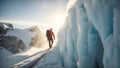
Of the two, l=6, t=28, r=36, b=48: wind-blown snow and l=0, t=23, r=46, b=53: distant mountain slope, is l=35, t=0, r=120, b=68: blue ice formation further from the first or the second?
l=6, t=28, r=36, b=48: wind-blown snow

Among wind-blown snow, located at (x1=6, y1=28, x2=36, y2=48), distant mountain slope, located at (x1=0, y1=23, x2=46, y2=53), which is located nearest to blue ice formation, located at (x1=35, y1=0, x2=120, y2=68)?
distant mountain slope, located at (x1=0, y1=23, x2=46, y2=53)

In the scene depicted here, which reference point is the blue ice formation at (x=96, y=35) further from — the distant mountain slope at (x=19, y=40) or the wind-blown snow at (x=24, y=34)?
the wind-blown snow at (x=24, y=34)

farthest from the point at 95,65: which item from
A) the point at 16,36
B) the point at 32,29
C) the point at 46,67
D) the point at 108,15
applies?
the point at 32,29

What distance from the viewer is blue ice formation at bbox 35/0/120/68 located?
4.99 meters

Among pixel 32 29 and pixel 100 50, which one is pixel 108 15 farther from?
pixel 32 29

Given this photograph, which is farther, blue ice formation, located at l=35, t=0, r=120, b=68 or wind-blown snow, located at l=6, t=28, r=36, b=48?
wind-blown snow, located at l=6, t=28, r=36, b=48

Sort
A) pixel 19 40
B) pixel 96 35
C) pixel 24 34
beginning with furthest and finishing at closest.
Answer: pixel 24 34, pixel 19 40, pixel 96 35

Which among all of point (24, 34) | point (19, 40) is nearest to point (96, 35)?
point (19, 40)

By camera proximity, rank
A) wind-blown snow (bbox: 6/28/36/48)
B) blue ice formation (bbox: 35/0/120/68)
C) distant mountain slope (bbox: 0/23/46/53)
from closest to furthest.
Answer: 1. blue ice formation (bbox: 35/0/120/68)
2. distant mountain slope (bbox: 0/23/46/53)
3. wind-blown snow (bbox: 6/28/36/48)

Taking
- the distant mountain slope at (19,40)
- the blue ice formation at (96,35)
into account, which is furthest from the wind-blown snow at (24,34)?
the blue ice formation at (96,35)

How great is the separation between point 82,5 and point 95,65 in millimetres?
3188

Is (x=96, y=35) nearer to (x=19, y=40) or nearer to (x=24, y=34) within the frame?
(x=19, y=40)

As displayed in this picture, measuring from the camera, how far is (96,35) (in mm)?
7508

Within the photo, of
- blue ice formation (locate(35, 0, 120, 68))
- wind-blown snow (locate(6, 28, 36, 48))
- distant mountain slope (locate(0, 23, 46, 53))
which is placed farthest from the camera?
wind-blown snow (locate(6, 28, 36, 48))
